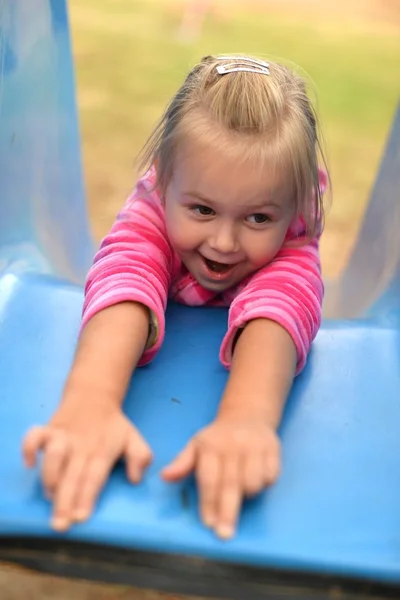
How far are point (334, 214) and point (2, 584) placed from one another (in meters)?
1.16

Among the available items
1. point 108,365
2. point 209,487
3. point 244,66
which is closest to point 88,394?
point 108,365

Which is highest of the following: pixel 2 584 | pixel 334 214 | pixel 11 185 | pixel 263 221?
pixel 263 221

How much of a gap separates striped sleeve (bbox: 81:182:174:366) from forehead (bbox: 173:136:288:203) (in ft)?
0.37

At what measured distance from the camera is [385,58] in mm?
1975

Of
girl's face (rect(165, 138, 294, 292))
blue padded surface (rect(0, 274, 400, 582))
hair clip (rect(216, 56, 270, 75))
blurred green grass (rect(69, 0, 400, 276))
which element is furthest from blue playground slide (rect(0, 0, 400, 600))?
blurred green grass (rect(69, 0, 400, 276))

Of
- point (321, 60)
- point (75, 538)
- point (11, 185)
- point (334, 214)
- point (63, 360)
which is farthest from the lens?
point (321, 60)

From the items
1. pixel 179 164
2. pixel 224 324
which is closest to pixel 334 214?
pixel 224 324

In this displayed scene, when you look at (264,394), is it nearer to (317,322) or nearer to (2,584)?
(317,322)

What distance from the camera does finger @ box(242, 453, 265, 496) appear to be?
58 centimetres

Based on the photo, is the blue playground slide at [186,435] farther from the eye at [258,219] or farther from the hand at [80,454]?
the eye at [258,219]

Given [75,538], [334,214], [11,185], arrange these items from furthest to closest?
1. [334,214]
2. [11,185]
3. [75,538]

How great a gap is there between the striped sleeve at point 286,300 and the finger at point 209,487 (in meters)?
0.21

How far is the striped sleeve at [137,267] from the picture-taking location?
0.76 meters

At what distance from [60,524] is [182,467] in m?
0.10
